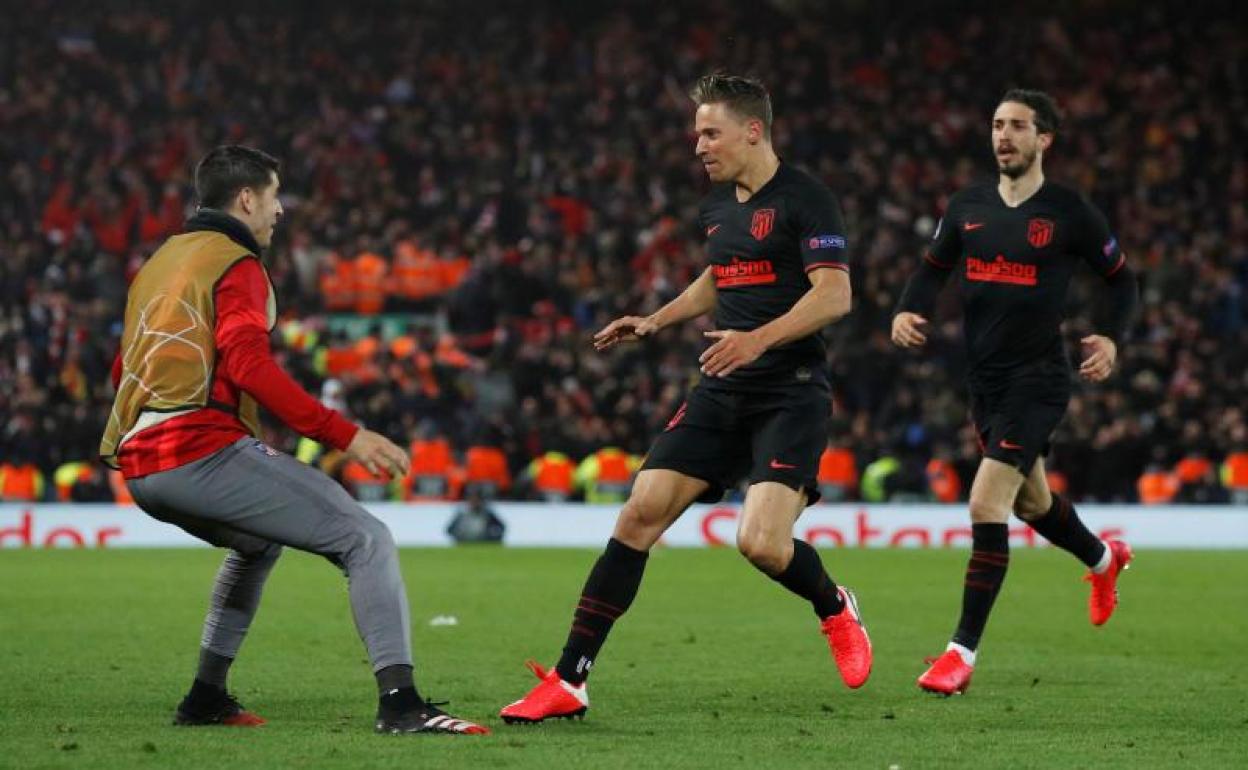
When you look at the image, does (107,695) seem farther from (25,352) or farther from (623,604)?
(25,352)

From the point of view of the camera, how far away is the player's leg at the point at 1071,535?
9156 mm

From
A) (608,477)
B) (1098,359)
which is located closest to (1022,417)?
(1098,359)

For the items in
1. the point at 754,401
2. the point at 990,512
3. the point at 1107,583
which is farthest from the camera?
the point at 1107,583

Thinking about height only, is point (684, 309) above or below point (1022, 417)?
above

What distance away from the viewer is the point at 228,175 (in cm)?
674

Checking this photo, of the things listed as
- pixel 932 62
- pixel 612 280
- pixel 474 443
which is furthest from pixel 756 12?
pixel 474 443

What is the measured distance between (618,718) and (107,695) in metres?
2.11

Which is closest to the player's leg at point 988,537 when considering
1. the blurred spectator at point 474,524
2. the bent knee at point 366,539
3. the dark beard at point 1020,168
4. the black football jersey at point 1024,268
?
the black football jersey at point 1024,268

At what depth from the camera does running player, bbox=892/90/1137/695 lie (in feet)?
28.8

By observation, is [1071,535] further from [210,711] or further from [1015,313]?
[210,711]

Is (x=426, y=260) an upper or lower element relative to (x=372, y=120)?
lower

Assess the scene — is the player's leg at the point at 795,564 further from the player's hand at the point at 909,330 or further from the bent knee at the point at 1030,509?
the bent knee at the point at 1030,509

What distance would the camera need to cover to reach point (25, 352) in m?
24.2

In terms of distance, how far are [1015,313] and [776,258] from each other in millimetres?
1870
